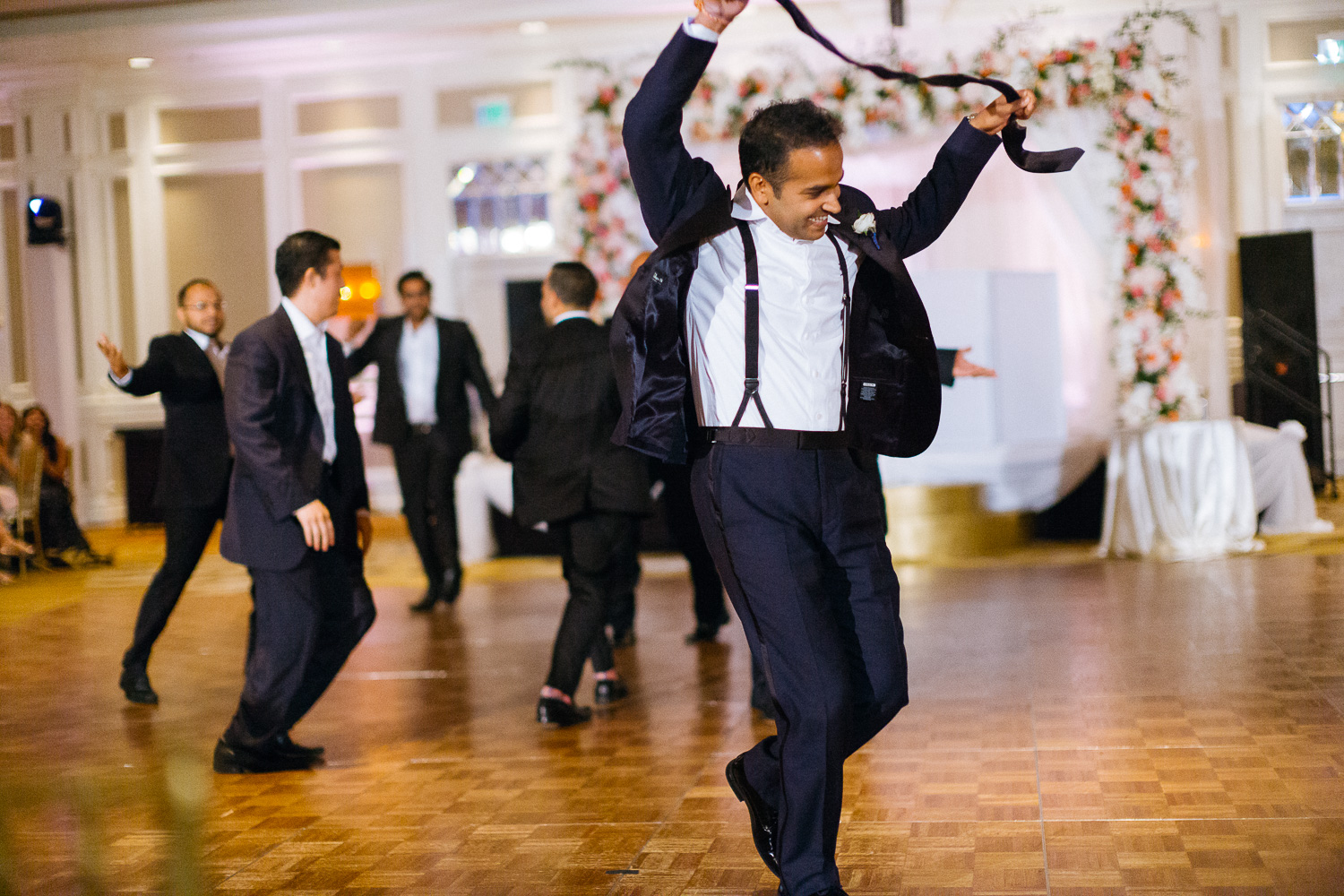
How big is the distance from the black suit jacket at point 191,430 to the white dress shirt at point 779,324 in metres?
2.78

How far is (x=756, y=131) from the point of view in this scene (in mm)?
2309

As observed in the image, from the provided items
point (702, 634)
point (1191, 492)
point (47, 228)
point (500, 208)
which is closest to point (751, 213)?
point (702, 634)

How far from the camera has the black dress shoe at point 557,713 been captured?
4.19 m

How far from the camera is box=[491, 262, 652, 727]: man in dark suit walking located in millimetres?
4152

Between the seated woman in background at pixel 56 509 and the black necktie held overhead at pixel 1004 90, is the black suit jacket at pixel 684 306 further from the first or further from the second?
the seated woman in background at pixel 56 509

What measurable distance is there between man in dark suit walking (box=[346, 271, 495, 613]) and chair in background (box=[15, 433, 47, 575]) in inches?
113

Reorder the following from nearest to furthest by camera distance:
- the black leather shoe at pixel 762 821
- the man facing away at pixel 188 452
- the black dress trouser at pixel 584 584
→ the black leather shoe at pixel 762 821
the black dress trouser at pixel 584 584
the man facing away at pixel 188 452

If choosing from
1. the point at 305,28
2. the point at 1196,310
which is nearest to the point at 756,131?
the point at 1196,310

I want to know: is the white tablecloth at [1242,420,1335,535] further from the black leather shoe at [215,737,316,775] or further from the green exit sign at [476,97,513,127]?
the green exit sign at [476,97,513,127]

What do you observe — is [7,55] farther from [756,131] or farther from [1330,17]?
[756,131]

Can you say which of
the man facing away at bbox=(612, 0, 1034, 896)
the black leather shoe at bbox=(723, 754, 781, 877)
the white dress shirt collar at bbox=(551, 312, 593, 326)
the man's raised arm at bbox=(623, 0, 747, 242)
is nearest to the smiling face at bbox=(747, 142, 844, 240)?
the man facing away at bbox=(612, 0, 1034, 896)

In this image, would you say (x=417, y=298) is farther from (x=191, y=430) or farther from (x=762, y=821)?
(x=762, y=821)

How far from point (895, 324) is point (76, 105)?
1094 cm

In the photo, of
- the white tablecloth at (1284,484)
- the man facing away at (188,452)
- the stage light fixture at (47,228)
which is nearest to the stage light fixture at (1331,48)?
the white tablecloth at (1284,484)
